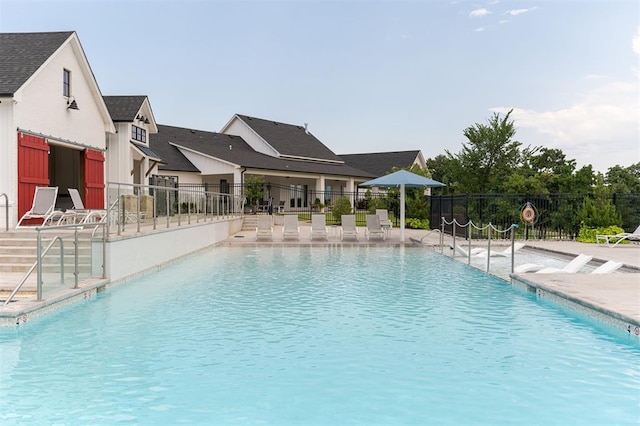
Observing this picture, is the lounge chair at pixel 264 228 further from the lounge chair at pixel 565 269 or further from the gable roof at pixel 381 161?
the gable roof at pixel 381 161

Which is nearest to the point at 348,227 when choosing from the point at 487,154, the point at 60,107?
the point at 60,107

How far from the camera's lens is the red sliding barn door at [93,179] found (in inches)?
645

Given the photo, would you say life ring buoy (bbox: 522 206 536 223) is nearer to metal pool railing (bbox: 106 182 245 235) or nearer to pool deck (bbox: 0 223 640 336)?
pool deck (bbox: 0 223 640 336)

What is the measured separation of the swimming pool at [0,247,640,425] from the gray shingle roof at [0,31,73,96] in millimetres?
7015

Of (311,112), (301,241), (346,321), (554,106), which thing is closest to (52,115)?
(301,241)

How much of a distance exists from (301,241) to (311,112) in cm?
2807

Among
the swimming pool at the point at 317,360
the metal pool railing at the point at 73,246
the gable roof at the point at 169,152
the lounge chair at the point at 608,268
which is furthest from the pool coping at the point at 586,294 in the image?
the gable roof at the point at 169,152

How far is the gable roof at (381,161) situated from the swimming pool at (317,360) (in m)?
→ 36.0

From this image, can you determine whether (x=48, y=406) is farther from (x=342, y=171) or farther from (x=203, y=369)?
(x=342, y=171)

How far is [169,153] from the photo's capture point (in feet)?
103

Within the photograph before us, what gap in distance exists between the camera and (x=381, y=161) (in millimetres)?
46656

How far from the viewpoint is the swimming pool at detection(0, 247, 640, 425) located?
4301 millimetres

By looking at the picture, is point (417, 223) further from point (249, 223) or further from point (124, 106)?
point (124, 106)

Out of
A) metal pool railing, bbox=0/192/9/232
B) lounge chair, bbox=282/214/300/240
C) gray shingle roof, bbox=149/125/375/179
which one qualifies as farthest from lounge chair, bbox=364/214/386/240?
metal pool railing, bbox=0/192/9/232
